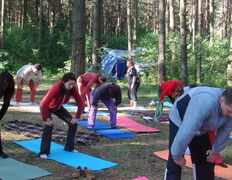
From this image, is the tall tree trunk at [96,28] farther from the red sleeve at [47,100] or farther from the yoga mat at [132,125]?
the red sleeve at [47,100]

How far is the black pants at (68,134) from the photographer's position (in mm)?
5297

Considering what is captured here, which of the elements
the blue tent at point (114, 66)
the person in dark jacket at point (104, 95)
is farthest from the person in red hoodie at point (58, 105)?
the blue tent at point (114, 66)

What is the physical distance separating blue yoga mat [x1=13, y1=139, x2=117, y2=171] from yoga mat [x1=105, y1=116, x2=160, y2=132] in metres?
2.32

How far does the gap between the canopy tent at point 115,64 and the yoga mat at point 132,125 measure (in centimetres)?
963

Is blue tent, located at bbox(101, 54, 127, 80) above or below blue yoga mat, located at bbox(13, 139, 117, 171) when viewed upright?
above

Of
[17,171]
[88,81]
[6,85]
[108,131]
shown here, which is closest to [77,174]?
[17,171]

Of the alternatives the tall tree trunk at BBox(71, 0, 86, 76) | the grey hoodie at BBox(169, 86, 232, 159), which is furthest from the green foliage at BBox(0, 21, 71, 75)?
the grey hoodie at BBox(169, 86, 232, 159)

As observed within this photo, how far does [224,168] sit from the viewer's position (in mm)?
5113

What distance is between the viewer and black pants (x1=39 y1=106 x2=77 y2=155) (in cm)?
530

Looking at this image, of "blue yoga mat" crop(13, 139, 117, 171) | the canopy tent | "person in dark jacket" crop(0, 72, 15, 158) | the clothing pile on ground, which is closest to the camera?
"person in dark jacket" crop(0, 72, 15, 158)

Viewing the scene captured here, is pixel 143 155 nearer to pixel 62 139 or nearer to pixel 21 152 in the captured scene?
pixel 62 139

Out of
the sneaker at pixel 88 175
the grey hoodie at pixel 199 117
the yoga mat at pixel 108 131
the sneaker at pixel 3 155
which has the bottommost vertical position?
the yoga mat at pixel 108 131

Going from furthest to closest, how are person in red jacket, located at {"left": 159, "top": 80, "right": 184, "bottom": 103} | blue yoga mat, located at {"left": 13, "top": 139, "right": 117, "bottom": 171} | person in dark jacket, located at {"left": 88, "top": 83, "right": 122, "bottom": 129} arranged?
person in dark jacket, located at {"left": 88, "top": 83, "right": 122, "bottom": 129}, person in red jacket, located at {"left": 159, "top": 80, "right": 184, "bottom": 103}, blue yoga mat, located at {"left": 13, "top": 139, "right": 117, "bottom": 171}

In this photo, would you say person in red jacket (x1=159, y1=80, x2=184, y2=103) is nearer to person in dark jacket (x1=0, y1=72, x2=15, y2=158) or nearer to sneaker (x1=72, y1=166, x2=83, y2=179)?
sneaker (x1=72, y1=166, x2=83, y2=179)
